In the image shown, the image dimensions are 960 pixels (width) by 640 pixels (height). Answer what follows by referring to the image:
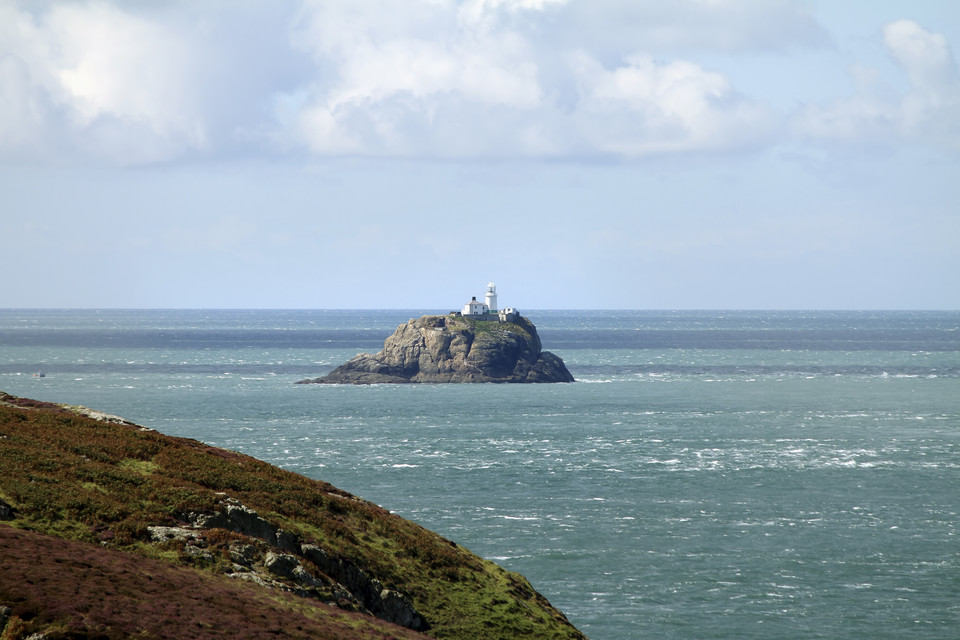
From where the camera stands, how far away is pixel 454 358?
16962 cm

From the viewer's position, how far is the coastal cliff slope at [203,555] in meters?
23.4

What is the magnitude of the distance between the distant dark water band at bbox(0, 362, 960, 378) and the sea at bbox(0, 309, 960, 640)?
26078 millimetres

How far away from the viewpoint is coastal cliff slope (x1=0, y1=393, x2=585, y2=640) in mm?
23438

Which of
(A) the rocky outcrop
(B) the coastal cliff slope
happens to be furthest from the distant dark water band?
(A) the rocky outcrop

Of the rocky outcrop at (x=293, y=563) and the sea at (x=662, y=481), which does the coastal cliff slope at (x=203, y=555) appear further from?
the sea at (x=662, y=481)

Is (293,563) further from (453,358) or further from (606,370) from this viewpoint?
(606,370)

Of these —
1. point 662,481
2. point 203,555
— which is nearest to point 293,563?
point 203,555

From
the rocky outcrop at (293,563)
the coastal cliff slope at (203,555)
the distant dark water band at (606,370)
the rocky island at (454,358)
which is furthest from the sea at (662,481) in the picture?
the distant dark water band at (606,370)

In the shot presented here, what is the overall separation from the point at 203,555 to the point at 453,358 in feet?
460

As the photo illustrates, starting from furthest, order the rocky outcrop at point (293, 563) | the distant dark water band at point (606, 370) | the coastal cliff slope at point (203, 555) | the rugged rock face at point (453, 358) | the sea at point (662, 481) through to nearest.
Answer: the distant dark water band at point (606, 370) → the rugged rock face at point (453, 358) → the sea at point (662, 481) → the rocky outcrop at point (293, 563) → the coastal cliff slope at point (203, 555)

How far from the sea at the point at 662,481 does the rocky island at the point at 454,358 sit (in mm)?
13986

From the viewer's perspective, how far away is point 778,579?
150ft

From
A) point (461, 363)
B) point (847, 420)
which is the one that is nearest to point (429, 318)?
point (461, 363)

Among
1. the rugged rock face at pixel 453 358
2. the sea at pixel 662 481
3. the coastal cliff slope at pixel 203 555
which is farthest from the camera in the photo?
the rugged rock face at pixel 453 358
